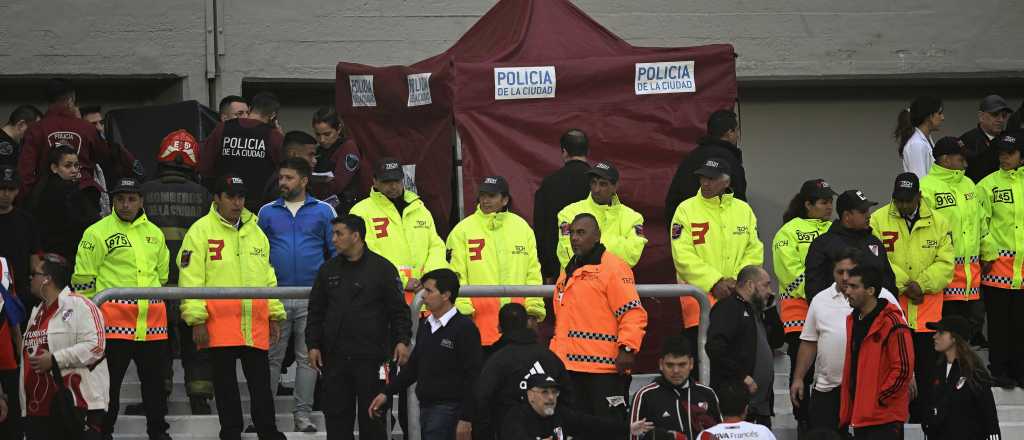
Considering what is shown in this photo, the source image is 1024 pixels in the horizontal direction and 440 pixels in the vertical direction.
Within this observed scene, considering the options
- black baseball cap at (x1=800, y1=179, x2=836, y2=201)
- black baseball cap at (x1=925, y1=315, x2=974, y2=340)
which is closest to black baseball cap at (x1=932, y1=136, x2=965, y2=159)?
black baseball cap at (x1=800, y1=179, x2=836, y2=201)

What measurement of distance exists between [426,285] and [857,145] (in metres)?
8.50

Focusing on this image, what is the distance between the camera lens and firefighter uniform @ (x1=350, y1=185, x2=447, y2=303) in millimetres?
12914

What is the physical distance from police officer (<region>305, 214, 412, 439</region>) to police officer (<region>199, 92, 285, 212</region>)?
2250 millimetres

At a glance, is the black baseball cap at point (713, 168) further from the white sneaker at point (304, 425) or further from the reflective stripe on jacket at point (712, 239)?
the white sneaker at point (304, 425)

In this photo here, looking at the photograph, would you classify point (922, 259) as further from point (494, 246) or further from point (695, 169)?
point (494, 246)

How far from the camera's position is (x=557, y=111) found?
47.9 feet

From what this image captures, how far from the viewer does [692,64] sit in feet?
48.0

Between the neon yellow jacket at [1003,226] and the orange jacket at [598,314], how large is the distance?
366 cm

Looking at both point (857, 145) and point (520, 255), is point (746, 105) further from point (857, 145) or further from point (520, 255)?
point (520, 255)

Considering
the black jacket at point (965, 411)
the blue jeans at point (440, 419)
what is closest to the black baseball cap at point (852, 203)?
the black jacket at point (965, 411)

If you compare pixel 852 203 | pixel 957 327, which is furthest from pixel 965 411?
pixel 852 203

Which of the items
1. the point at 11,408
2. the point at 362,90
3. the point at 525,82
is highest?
the point at 362,90

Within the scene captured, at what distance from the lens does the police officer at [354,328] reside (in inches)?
461

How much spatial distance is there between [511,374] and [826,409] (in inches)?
97.0
